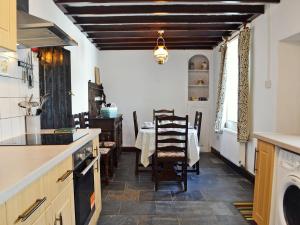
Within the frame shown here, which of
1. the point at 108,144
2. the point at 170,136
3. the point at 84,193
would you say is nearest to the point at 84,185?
the point at 84,193

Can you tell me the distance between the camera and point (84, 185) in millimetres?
2025

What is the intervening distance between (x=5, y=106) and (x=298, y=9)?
2.85m

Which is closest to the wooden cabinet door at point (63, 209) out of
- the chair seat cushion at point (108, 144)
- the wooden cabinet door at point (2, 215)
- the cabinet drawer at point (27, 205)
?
the cabinet drawer at point (27, 205)

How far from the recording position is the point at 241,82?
3.86 metres

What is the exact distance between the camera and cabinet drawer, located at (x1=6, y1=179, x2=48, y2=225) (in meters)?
0.95

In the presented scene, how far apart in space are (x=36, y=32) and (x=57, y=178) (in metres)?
1.05

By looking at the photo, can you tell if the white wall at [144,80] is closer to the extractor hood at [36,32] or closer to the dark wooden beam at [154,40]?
the dark wooden beam at [154,40]

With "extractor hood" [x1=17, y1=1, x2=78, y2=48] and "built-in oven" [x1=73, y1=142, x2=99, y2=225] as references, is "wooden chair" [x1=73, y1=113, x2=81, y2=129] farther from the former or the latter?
"extractor hood" [x1=17, y1=1, x2=78, y2=48]

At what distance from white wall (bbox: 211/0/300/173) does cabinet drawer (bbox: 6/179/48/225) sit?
107 inches

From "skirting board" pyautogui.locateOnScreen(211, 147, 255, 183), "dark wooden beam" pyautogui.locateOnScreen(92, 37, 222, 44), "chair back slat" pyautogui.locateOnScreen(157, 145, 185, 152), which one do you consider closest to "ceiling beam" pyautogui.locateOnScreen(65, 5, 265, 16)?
"dark wooden beam" pyautogui.locateOnScreen(92, 37, 222, 44)

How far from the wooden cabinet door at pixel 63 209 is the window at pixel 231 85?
12.0ft

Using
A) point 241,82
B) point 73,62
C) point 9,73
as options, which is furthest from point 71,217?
point 241,82

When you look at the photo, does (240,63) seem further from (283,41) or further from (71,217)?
(71,217)

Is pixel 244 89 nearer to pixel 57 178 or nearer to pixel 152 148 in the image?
pixel 152 148
